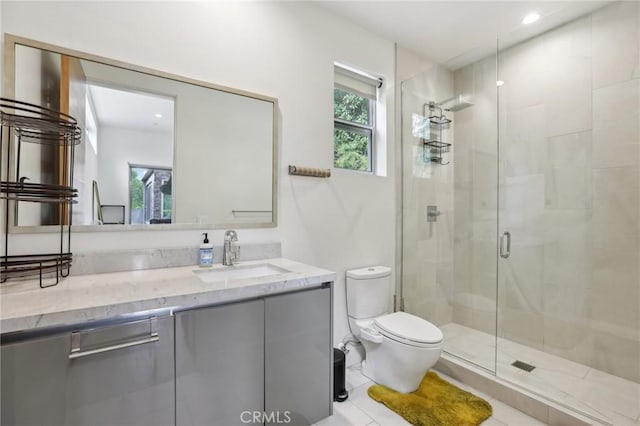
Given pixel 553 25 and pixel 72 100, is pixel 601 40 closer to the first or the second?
pixel 553 25

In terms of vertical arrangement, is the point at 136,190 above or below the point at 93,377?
above

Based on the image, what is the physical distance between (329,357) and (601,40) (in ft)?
9.50

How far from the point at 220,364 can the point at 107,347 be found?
421 millimetres

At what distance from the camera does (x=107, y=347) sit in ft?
3.42

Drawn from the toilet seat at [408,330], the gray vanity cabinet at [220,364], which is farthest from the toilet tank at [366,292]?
the gray vanity cabinet at [220,364]

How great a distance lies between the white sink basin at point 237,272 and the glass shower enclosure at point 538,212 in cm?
145

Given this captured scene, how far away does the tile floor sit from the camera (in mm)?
1751

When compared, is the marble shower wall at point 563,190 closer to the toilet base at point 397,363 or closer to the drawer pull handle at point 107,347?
the toilet base at point 397,363

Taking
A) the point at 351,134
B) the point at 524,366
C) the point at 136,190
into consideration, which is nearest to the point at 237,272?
the point at 136,190

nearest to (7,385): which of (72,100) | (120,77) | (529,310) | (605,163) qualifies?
(72,100)

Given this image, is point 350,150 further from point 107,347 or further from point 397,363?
point 107,347

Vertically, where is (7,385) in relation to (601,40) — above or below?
below

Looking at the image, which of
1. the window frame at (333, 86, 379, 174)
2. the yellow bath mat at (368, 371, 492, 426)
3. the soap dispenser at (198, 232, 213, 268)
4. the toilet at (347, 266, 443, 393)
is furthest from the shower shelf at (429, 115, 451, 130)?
the soap dispenser at (198, 232, 213, 268)

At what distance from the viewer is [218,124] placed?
1.84 meters
